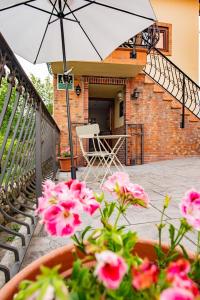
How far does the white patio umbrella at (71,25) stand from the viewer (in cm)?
279

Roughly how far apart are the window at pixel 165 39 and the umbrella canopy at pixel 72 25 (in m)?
6.73

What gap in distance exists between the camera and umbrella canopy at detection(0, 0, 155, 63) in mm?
2805

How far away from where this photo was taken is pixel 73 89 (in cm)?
693

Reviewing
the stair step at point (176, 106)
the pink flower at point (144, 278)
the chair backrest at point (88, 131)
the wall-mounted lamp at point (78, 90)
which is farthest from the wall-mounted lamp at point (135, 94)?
the pink flower at point (144, 278)

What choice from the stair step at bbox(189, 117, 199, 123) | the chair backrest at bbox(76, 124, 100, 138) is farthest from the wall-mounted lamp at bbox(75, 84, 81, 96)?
the stair step at bbox(189, 117, 199, 123)

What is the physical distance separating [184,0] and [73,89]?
612cm

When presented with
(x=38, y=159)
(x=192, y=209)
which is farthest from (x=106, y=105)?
(x=192, y=209)

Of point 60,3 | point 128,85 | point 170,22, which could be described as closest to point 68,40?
point 60,3

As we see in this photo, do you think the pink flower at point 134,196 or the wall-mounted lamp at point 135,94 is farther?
the wall-mounted lamp at point 135,94

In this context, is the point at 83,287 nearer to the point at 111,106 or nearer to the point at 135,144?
the point at 135,144

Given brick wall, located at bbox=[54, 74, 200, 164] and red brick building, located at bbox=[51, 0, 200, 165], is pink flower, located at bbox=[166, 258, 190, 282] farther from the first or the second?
brick wall, located at bbox=[54, 74, 200, 164]

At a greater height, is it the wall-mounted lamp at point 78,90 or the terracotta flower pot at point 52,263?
the wall-mounted lamp at point 78,90

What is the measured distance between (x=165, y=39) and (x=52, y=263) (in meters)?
9.92

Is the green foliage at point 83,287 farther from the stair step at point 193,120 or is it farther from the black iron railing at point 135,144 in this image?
the stair step at point 193,120
